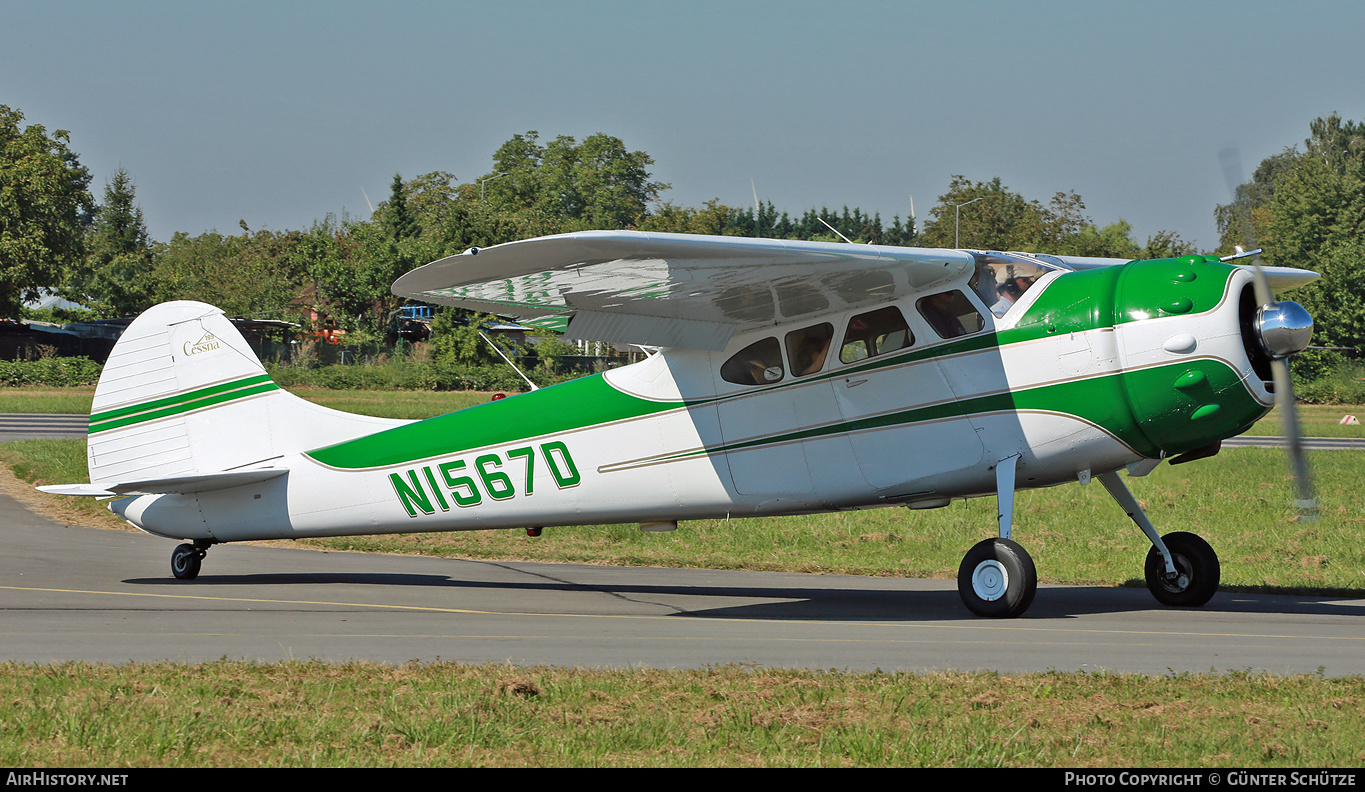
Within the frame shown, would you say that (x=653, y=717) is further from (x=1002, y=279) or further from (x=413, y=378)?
(x=413, y=378)

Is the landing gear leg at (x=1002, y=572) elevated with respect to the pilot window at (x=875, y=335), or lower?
lower

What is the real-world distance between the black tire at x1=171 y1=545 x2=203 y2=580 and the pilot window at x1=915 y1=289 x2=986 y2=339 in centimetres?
793

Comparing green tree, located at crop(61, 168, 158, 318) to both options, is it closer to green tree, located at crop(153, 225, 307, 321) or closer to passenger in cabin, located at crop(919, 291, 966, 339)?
green tree, located at crop(153, 225, 307, 321)

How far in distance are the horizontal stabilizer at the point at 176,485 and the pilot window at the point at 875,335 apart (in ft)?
20.3

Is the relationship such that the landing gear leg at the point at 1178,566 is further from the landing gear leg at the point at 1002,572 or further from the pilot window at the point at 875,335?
the pilot window at the point at 875,335

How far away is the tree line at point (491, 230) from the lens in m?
60.2

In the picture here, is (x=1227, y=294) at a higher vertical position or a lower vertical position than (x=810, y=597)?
higher

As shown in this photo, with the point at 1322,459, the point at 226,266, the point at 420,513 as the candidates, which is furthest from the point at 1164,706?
the point at 226,266

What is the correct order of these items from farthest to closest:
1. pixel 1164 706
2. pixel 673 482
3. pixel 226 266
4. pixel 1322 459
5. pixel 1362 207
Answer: pixel 226 266
pixel 1362 207
pixel 1322 459
pixel 673 482
pixel 1164 706

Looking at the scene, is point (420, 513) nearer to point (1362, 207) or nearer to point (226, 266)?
point (1362, 207)

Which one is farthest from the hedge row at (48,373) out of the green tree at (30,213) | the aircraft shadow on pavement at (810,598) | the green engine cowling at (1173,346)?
the green engine cowling at (1173,346)

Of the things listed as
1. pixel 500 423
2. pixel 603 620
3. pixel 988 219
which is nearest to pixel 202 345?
pixel 500 423

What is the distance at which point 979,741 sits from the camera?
17.0ft

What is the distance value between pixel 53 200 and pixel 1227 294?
→ 66738mm
